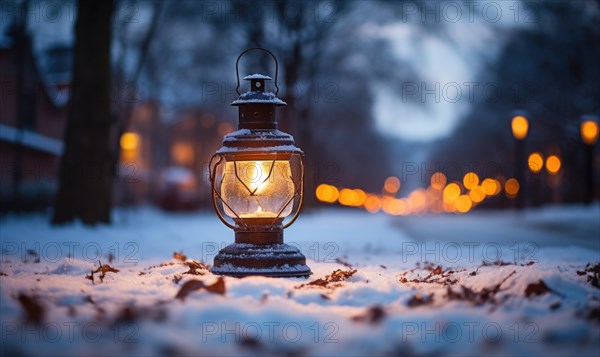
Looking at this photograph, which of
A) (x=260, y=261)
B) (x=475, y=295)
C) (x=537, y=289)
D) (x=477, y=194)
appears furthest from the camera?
(x=477, y=194)

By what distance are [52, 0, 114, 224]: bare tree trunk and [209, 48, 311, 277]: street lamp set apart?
1218 centimetres

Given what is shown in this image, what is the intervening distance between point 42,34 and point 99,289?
2754 centimetres

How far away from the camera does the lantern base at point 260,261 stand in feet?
25.2

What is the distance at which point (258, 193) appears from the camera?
312 inches

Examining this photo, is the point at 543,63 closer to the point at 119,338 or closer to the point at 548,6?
the point at 548,6

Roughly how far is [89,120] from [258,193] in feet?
42.0

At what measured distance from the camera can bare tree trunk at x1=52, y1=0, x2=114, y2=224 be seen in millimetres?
19561

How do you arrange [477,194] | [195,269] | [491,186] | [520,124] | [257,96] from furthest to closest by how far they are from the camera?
1. [477,194]
2. [491,186]
3. [520,124]
4. [257,96]
5. [195,269]

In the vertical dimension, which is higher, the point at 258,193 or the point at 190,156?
the point at 190,156

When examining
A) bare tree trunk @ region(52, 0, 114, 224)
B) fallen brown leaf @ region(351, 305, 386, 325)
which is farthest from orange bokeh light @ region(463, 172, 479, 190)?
fallen brown leaf @ region(351, 305, 386, 325)

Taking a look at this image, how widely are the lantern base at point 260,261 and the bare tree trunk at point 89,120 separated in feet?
40.8

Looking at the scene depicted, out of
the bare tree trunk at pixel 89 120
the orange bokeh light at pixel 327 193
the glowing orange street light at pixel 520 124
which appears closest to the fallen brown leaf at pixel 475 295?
the bare tree trunk at pixel 89 120

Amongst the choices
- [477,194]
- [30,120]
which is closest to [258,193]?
[30,120]

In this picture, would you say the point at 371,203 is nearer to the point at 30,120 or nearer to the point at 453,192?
the point at 453,192
